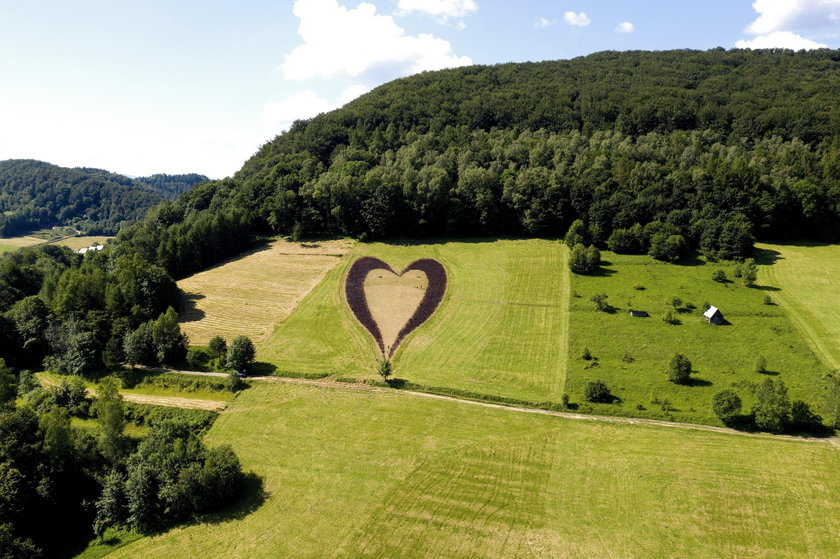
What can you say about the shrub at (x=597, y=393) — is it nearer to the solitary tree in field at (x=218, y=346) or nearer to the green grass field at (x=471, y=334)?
the green grass field at (x=471, y=334)

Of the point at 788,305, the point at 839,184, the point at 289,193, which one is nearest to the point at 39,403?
the point at 289,193

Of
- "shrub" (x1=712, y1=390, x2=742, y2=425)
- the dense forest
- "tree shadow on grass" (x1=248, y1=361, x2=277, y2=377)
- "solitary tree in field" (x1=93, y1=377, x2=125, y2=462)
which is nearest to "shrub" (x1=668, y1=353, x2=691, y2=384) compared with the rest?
"shrub" (x1=712, y1=390, x2=742, y2=425)

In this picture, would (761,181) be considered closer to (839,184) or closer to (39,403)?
(839,184)

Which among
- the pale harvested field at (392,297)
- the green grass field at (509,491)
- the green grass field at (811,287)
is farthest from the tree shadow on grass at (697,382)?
the pale harvested field at (392,297)

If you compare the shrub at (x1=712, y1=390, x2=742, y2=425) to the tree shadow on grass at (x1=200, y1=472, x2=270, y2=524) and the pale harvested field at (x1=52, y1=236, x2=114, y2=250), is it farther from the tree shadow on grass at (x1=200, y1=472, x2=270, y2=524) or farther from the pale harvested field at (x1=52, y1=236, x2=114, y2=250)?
the pale harvested field at (x1=52, y1=236, x2=114, y2=250)

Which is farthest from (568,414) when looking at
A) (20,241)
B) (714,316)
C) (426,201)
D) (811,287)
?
(20,241)
